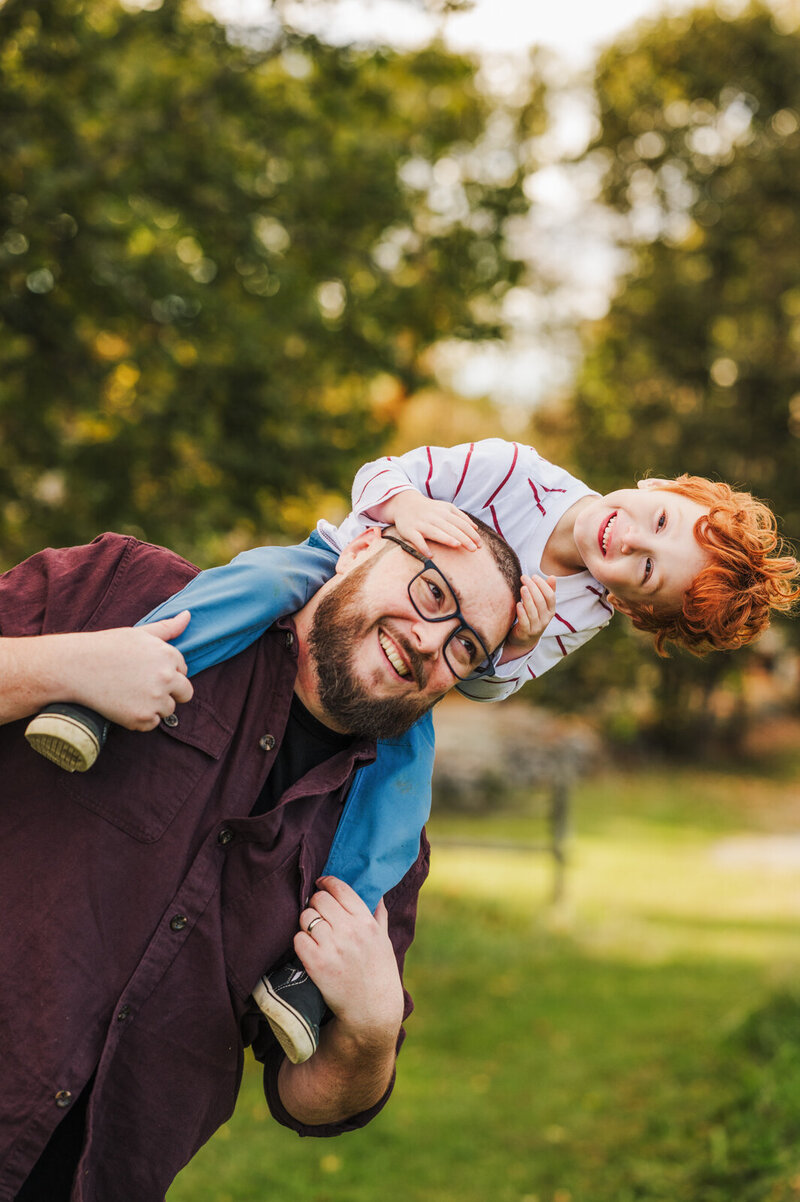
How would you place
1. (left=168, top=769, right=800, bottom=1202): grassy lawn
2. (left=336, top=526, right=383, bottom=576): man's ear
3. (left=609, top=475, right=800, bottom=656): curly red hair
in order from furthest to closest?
(left=168, top=769, right=800, bottom=1202): grassy lawn → (left=609, top=475, right=800, bottom=656): curly red hair → (left=336, top=526, right=383, bottom=576): man's ear

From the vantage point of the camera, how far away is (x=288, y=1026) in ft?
6.60

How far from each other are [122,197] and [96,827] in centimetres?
564

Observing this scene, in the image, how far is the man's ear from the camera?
2.27m

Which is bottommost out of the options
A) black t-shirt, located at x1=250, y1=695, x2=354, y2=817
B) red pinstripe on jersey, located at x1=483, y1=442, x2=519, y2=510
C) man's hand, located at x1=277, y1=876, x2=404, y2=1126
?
man's hand, located at x1=277, y1=876, x2=404, y2=1126

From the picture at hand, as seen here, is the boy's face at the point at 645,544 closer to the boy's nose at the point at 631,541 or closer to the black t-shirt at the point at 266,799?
the boy's nose at the point at 631,541

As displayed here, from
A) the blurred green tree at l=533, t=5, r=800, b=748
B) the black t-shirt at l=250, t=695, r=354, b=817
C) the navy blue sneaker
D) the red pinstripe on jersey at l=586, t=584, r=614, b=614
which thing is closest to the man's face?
the black t-shirt at l=250, t=695, r=354, b=817

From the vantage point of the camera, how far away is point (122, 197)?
681 centimetres

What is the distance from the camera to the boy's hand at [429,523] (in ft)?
7.36

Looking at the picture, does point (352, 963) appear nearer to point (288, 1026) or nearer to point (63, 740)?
point (288, 1026)

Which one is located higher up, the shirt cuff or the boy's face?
the boy's face

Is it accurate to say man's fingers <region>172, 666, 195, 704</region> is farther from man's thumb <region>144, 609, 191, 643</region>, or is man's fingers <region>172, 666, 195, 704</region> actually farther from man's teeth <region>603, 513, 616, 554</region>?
man's teeth <region>603, 513, 616, 554</region>

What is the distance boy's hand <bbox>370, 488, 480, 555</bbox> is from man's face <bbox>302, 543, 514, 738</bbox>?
3 cm

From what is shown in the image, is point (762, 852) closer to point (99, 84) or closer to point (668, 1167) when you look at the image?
point (668, 1167)

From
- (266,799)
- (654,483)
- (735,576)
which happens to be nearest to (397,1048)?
(266,799)
